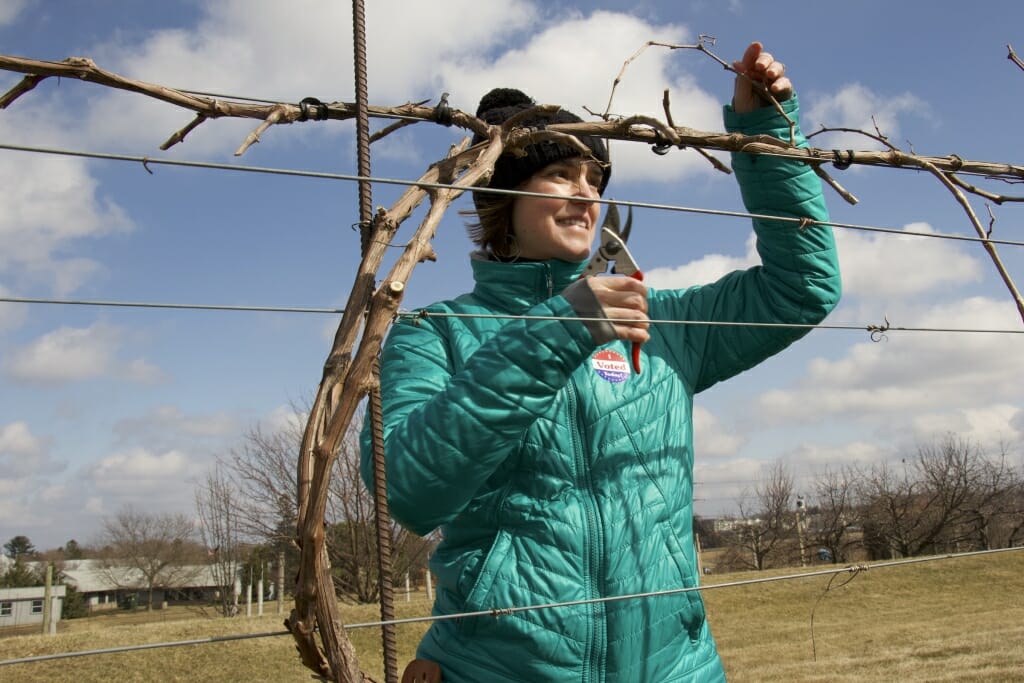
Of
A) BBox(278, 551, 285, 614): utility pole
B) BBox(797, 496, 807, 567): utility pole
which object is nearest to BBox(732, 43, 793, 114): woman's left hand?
BBox(278, 551, 285, 614): utility pole

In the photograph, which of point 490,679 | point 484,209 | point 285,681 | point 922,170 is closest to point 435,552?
point 490,679

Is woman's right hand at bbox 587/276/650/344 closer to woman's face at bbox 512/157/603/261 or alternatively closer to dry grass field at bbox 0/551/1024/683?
woman's face at bbox 512/157/603/261

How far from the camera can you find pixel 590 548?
4.92 feet

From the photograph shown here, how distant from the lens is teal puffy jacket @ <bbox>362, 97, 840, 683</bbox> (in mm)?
1358

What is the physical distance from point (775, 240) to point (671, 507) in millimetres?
656

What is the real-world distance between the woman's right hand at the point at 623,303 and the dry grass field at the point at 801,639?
5751 mm

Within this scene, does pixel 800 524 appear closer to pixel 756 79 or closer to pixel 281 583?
pixel 281 583

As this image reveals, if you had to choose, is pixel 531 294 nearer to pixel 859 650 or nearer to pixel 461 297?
pixel 461 297

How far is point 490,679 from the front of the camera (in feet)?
4.73

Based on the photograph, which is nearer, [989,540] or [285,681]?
[285,681]

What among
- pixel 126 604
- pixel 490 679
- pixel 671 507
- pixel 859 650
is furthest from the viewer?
pixel 126 604

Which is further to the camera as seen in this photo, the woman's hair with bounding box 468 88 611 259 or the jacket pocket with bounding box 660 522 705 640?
the woman's hair with bounding box 468 88 611 259

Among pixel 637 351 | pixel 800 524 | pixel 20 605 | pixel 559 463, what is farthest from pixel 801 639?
pixel 20 605

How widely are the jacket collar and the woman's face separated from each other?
36mm
